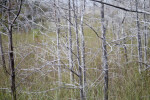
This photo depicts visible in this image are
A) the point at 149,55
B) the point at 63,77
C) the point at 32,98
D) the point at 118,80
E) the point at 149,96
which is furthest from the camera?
the point at 149,55

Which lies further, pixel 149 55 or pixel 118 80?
pixel 149 55

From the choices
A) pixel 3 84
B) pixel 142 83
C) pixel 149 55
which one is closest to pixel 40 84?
pixel 3 84

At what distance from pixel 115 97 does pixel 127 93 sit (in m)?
0.20

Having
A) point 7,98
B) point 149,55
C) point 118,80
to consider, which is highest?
point 149,55

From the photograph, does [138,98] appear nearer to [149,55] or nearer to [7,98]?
[7,98]

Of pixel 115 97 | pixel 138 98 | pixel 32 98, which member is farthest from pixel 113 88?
pixel 32 98

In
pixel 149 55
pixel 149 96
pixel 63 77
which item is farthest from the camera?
pixel 149 55

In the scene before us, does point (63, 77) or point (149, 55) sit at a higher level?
point (149, 55)

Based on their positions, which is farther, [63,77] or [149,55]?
[149,55]

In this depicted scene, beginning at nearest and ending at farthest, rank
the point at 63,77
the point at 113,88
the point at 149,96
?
the point at 149,96
the point at 113,88
the point at 63,77

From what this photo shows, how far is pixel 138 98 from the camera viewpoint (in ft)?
6.69

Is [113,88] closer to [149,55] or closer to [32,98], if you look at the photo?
[32,98]

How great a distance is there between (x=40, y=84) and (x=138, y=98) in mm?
1700

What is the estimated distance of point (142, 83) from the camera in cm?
220
